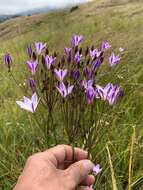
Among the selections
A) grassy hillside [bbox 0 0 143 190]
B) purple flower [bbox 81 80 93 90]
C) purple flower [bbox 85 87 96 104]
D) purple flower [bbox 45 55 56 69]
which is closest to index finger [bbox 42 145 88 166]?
purple flower [bbox 85 87 96 104]

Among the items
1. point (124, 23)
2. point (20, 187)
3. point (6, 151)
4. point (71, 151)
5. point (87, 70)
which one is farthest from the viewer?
point (124, 23)

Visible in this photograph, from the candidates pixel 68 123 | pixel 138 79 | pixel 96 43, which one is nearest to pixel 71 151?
pixel 68 123

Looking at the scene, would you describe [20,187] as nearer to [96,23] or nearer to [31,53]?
[31,53]

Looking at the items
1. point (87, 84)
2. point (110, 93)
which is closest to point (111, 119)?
point (87, 84)

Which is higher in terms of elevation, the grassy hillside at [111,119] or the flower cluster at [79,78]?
Answer: the flower cluster at [79,78]

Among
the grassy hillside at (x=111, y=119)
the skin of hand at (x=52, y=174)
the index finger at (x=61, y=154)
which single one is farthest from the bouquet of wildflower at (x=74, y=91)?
the skin of hand at (x=52, y=174)

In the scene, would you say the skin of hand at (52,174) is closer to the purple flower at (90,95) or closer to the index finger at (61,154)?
the index finger at (61,154)

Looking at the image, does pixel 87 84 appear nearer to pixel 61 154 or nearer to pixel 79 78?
pixel 79 78
